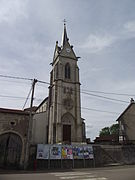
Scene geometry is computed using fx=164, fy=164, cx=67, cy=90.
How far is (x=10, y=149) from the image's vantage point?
1836 centimetres

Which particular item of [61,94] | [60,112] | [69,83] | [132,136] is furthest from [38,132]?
[132,136]

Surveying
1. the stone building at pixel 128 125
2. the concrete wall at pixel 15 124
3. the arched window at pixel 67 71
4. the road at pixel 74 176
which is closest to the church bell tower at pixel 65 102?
the arched window at pixel 67 71

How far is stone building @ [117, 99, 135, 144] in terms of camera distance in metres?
36.4

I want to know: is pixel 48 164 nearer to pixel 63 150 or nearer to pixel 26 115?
pixel 63 150

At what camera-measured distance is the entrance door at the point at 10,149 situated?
17.6 m

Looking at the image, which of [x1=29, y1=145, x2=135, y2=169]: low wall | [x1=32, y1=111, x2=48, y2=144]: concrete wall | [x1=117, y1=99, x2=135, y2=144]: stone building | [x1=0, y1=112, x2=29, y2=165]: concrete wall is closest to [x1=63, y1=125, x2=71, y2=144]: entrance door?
[x1=32, y1=111, x2=48, y2=144]: concrete wall

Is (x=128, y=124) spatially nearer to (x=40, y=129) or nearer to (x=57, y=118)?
(x=57, y=118)

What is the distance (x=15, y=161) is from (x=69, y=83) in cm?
1823

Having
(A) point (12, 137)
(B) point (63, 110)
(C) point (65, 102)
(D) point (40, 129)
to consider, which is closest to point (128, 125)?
(C) point (65, 102)

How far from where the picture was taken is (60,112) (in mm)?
28734

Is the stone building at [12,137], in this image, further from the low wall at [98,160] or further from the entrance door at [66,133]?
the entrance door at [66,133]

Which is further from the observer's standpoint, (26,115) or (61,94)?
(61,94)

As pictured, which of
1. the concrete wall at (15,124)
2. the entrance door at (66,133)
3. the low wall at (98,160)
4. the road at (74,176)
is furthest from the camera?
the entrance door at (66,133)

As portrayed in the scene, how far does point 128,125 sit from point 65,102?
1724 centimetres
